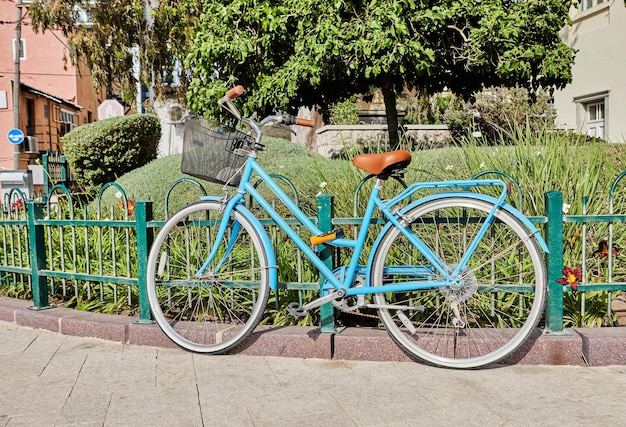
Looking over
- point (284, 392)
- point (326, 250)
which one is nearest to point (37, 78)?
point (326, 250)

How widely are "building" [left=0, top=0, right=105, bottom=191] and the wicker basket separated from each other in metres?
31.9

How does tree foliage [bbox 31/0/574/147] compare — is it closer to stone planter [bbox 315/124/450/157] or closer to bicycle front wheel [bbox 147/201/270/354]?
stone planter [bbox 315/124/450/157]

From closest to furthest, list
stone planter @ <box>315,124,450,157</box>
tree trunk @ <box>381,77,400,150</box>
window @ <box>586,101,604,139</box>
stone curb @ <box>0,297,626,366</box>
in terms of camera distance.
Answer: stone curb @ <box>0,297,626,366</box> → tree trunk @ <box>381,77,400,150</box> → stone planter @ <box>315,124,450,157</box> → window @ <box>586,101,604,139</box>

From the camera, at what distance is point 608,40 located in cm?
1372

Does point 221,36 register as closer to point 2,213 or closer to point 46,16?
point 2,213

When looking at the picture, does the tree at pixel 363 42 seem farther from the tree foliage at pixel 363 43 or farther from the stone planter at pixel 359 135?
the stone planter at pixel 359 135

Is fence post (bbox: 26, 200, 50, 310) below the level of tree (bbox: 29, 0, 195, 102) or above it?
below

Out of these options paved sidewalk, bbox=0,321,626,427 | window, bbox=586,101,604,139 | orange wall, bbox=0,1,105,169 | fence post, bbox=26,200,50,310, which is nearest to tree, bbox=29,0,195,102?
window, bbox=586,101,604,139

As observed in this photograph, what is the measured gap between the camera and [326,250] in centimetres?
389

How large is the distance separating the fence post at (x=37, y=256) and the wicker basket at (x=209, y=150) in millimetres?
1762

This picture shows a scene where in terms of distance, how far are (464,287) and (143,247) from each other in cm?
202

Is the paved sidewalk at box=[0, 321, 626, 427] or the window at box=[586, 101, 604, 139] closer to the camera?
the paved sidewalk at box=[0, 321, 626, 427]

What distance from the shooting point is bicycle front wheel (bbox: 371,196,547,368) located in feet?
11.3

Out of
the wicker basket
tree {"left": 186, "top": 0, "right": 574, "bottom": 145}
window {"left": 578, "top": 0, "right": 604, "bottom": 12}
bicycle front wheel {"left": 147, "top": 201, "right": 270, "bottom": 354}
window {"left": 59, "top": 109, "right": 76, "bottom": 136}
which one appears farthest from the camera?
window {"left": 59, "top": 109, "right": 76, "bottom": 136}
